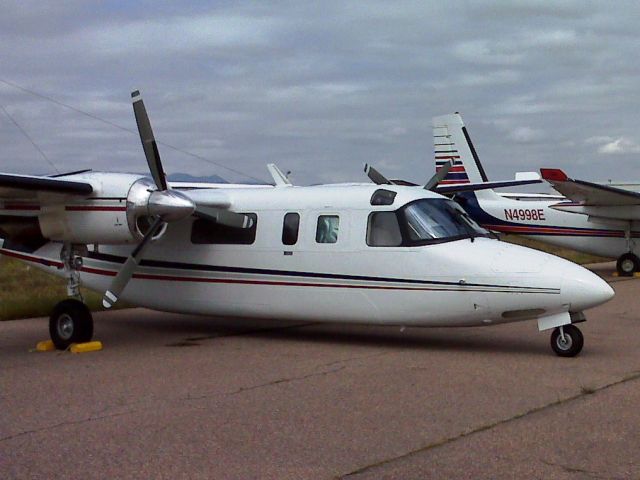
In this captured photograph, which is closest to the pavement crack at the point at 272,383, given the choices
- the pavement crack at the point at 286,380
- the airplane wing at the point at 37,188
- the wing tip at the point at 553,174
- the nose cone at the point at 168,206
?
the pavement crack at the point at 286,380

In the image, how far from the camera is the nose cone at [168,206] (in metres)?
10.3

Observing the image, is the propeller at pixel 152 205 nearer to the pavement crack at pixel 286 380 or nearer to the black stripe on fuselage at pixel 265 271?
the black stripe on fuselage at pixel 265 271

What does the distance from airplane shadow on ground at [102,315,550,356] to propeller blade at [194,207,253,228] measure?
168 cm

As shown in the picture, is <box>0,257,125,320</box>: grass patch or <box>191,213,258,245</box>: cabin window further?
<box>0,257,125,320</box>: grass patch

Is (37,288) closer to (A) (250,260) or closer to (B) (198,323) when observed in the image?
(B) (198,323)

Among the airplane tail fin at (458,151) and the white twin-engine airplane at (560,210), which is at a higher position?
the airplane tail fin at (458,151)

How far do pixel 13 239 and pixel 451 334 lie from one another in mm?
6346

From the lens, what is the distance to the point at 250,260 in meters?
11.4

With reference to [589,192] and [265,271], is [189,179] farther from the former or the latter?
[589,192]

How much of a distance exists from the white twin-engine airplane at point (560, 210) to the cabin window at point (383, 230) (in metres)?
12.5

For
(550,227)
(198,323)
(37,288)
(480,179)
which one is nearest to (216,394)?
(198,323)

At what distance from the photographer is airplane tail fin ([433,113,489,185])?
26.7 metres

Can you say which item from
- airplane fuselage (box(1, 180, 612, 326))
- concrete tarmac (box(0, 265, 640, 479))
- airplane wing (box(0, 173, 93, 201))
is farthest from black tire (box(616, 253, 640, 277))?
airplane wing (box(0, 173, 93, 201))

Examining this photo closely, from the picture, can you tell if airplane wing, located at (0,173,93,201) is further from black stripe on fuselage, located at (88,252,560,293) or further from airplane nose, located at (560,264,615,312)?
airplane nose, located at (560,264,615,312)
